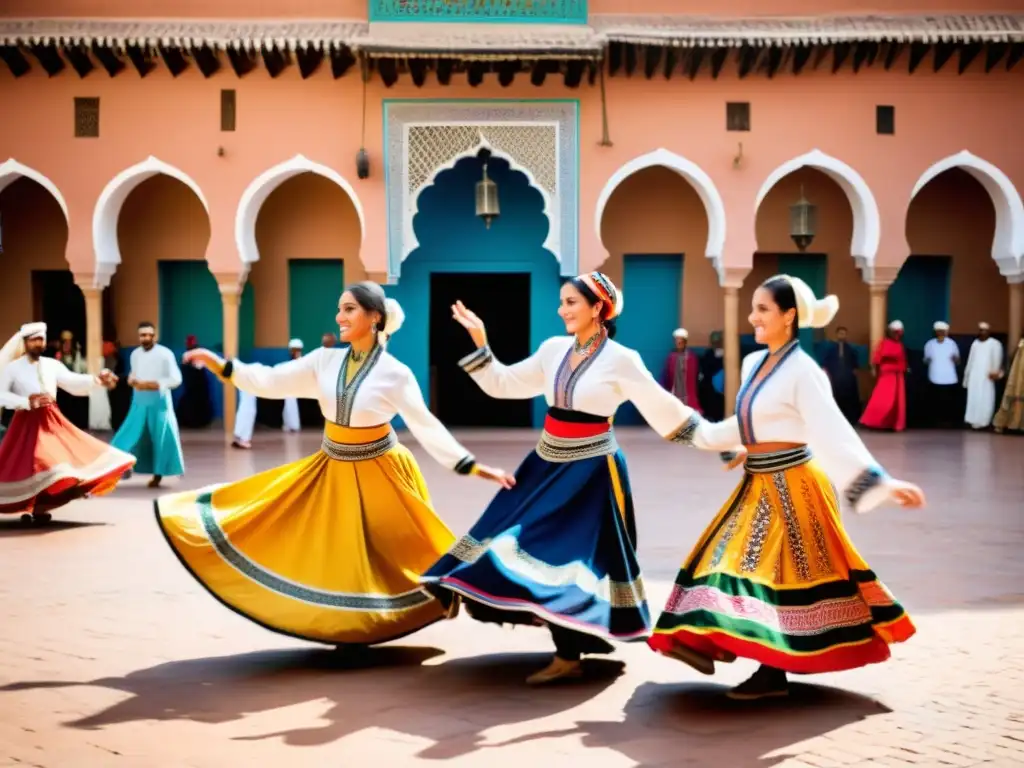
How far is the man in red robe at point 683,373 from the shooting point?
16.2 meters

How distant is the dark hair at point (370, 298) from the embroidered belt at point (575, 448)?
0.95 metres

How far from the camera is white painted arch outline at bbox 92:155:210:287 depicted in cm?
1504

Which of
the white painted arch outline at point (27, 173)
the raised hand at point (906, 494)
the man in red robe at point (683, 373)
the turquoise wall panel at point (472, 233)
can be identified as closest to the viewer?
the raised hand at point (906, 494)

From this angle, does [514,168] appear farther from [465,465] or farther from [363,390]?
[465,465]

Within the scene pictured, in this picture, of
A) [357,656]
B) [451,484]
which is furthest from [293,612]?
[451,484]

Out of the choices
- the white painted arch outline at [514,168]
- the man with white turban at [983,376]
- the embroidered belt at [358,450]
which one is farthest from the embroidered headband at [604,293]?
the man with white turban at [983,376]

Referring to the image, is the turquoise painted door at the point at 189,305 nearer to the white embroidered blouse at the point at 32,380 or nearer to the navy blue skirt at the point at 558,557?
the white embroidered blouse at the point at 32,380

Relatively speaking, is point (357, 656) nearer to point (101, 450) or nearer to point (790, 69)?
point (101, 450)

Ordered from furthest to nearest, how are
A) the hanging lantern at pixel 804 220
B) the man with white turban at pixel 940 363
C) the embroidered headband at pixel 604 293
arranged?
the man with white turban at pixel 940 363
the hanging lantern at pixel 804 220
the embroidered headband at pixel 604 293

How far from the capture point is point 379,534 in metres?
4.70

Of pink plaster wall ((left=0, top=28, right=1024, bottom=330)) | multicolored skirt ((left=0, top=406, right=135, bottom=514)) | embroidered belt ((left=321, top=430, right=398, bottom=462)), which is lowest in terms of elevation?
multicolored skirt ((left=0, top=406, right=135, bottom=514))

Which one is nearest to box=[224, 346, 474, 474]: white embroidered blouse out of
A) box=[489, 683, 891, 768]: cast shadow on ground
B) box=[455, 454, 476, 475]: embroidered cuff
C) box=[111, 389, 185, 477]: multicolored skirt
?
box=[455, 454, 476, 475]: embroidered cuff

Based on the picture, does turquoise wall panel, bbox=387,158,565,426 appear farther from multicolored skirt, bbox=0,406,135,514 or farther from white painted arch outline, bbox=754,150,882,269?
multicolored skirt, bbox=0,406,135,514

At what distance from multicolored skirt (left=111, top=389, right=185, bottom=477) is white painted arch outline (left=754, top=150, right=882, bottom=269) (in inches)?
335
